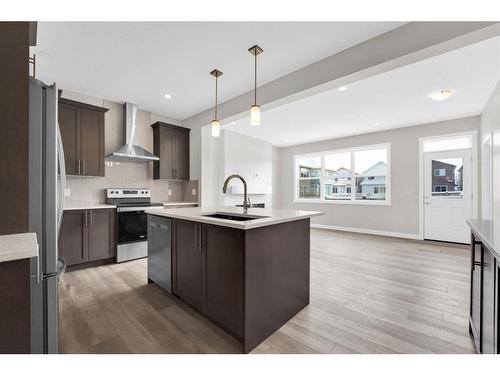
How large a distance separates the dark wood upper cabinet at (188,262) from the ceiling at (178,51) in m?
1.80

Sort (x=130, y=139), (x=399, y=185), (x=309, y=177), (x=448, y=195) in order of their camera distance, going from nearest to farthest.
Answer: (x=130, y=139)
(x=448, y=195)
(x=399, y=185)
(x=309, y=177)

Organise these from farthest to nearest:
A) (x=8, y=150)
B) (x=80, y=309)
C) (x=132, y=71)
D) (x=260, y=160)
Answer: (x=260, y=160) → (x=132, y=71) → (x=80, y=309) → (x=8, y=150)

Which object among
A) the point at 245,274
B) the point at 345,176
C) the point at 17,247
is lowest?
the point at 245,274

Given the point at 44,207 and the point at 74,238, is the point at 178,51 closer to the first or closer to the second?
the point at 44,207

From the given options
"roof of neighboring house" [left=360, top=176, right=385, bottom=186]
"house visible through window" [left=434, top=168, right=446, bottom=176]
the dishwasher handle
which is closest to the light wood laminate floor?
the dishwasher handle

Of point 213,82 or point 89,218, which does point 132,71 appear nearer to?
point 213,82

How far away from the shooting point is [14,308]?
86 centimetres

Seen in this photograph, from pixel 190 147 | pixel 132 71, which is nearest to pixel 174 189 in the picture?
pixel 190 147

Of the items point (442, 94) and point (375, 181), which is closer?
point (442, 94)

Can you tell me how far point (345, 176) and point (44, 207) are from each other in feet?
20.8

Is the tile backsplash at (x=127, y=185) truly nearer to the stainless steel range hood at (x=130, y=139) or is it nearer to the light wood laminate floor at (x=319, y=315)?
the stainless steel range hood at (x=130, y=139)

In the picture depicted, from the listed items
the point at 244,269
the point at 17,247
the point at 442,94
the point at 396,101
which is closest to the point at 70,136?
the point at 17,247

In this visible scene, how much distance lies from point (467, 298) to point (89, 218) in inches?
180
